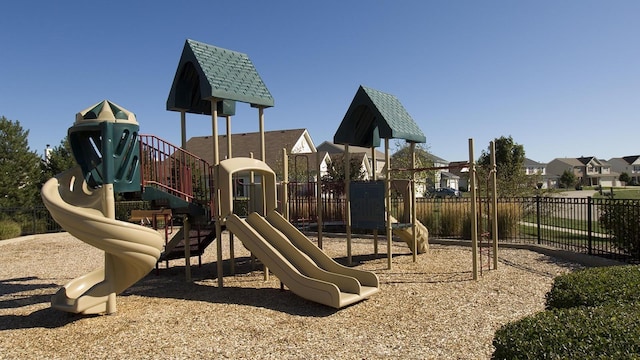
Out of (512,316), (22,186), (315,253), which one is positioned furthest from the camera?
(22,186)

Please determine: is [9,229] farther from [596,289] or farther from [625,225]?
[625,225]

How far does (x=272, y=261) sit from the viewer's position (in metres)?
7.60

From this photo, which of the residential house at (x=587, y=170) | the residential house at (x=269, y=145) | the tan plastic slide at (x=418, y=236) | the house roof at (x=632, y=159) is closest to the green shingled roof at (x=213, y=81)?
the tan plastic slide at (x=418, y=236)

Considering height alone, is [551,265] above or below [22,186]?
below

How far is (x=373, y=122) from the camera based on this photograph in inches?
444

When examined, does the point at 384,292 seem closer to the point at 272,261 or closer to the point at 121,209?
the point at 272,261

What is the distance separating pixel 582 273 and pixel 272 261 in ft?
15.2

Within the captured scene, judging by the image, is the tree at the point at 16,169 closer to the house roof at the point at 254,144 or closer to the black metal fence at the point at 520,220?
the black metal fence at the point at 520,220

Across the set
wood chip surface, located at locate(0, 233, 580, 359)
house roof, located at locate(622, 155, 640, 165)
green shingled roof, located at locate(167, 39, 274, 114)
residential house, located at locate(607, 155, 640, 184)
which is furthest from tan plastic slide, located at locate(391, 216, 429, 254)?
house roof, located at locate(622, 155, 640, 165)

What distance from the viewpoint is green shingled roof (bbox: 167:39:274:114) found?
28.5 feet

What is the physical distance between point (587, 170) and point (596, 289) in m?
112

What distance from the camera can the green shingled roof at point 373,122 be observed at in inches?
376

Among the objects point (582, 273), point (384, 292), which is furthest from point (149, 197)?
point (582, 273)

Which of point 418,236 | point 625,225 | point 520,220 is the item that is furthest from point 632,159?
point 418,236
